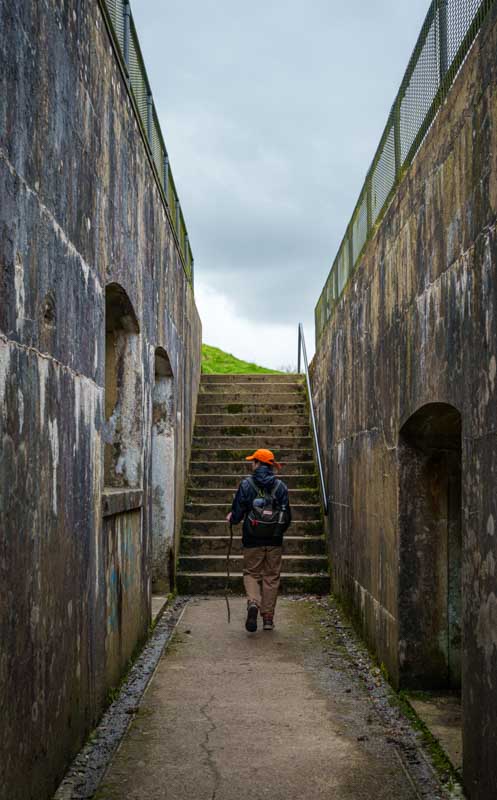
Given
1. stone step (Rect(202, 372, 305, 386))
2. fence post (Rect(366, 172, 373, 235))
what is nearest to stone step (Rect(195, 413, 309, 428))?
stone step (Rect(202, 372, 305, 386))

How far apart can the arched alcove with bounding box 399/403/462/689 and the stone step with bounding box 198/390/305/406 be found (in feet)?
26.8

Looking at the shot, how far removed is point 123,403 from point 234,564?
3.89 meters

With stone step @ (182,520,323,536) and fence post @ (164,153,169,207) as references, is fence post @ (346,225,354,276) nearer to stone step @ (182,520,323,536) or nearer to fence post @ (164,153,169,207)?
fence post @ (164,153,169,207)

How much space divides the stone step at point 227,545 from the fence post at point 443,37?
6.53 m

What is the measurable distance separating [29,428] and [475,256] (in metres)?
2.00

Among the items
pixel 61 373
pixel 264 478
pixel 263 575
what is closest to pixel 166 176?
pixel 264 478

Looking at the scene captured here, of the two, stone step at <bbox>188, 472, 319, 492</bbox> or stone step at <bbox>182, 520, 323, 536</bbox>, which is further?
stone step at <bbox>188, 472, 319, 492</bbox>

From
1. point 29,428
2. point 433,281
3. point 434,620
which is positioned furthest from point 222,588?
point 29,428

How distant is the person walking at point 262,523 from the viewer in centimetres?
748

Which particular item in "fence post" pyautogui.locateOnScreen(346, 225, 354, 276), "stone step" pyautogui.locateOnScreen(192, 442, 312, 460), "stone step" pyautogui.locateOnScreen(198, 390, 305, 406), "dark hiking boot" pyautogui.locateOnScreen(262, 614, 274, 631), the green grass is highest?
the green grass

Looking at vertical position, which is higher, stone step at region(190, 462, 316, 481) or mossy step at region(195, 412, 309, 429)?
mossy step at region(195, 412, 309, 429)

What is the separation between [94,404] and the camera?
458 cm

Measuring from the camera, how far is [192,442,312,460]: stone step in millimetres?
11711

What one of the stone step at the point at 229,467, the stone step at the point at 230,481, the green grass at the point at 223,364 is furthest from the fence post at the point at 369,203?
the green grass at the point at 223,364
